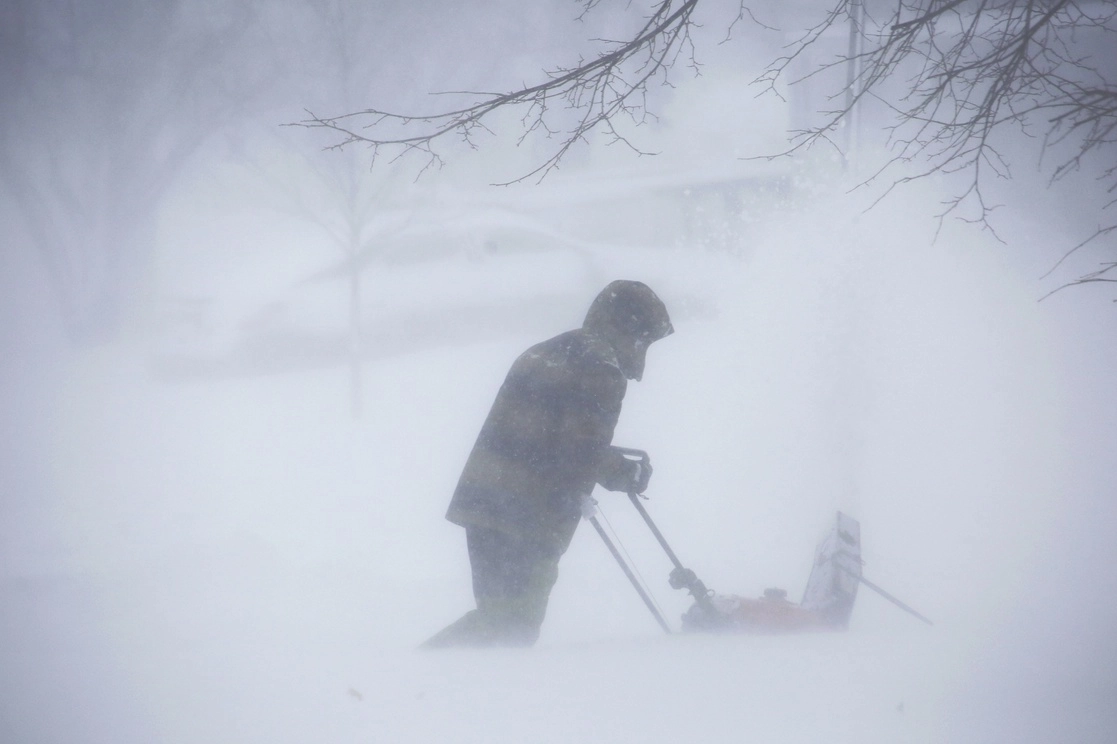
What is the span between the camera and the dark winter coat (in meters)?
2.46

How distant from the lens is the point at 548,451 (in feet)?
8.13

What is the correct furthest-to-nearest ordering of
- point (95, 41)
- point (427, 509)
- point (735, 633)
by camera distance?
1. point (95, 41)
2. point (427, 509)
3. point (735, 633)

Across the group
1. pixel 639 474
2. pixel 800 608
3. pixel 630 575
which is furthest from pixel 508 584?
pixel 800 608

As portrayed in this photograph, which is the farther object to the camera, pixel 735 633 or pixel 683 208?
pixel 683 208

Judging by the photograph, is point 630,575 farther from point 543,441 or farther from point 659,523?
point 659,523

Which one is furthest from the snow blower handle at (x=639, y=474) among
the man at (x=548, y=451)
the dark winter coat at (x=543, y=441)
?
the dark winter coat at (x=543, y=441)

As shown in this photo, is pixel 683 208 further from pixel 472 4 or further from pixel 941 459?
pixel 941 459

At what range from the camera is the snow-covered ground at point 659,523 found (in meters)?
2.06

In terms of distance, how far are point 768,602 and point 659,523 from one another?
115 inches

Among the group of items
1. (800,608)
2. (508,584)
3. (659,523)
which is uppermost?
(508,584)

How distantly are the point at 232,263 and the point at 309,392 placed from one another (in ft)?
8.57

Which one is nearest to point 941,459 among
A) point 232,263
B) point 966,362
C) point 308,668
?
point 966,362

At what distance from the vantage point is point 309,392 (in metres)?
8.22

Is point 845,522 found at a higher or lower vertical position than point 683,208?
lower
